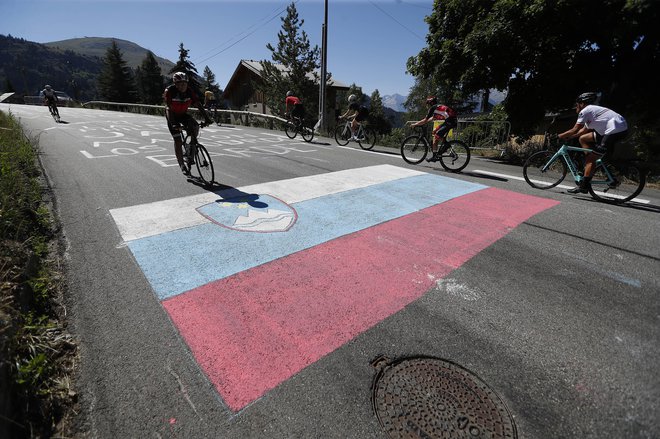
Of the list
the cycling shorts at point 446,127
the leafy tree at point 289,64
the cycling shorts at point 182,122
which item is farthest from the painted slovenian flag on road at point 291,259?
the leafy tree at point 289,64

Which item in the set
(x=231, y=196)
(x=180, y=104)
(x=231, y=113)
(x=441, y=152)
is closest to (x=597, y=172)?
(x=441, y=152)

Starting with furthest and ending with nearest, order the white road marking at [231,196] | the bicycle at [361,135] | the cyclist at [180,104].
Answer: the bicycle at [361,135], the cyclist at [180,104], the white road marking at [231,196]

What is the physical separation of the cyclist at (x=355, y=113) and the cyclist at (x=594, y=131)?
7.23m

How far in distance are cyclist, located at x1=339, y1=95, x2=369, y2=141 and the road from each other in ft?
23.9

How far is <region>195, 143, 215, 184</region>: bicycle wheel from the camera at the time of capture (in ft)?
21.5

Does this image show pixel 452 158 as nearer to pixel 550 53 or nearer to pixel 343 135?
pixel 550 53

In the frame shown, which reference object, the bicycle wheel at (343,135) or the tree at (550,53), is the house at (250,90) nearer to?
the bicycle wheel at (343,135)

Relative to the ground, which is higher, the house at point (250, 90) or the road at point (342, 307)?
the house at point (250, 90)

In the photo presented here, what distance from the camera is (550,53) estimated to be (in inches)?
389

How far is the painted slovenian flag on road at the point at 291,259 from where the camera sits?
245 centimetres

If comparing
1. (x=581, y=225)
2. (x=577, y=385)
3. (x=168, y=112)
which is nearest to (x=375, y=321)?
(x=577, y=385)

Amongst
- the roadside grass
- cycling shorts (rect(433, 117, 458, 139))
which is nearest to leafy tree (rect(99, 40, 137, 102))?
cycling shorts (rect(433, 117, 458, 139))

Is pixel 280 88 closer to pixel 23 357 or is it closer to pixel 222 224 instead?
pixel 222 224

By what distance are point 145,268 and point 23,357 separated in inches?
54.9
